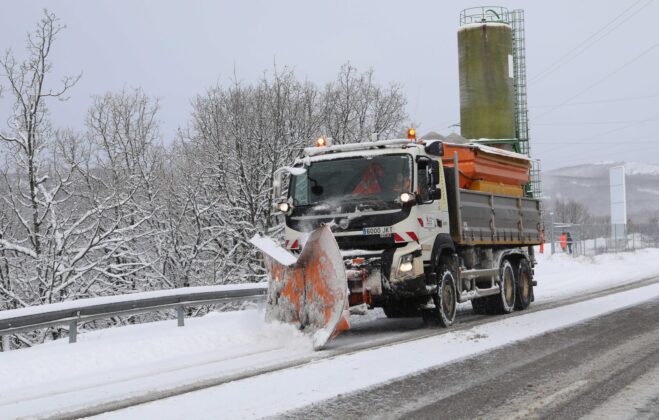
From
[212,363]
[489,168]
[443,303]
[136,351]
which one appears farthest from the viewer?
[489,168]

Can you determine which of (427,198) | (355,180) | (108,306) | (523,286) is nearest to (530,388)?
(427,198)

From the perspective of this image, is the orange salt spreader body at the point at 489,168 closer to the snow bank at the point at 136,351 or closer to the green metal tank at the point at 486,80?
the snow bank at the point at 136,351

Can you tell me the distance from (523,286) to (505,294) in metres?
1.06

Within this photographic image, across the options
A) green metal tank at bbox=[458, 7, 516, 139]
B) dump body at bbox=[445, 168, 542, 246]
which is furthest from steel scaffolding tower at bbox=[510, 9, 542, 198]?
dump body at bbox=[445, 168, 542, 246]

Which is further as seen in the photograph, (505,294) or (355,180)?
(505,294)

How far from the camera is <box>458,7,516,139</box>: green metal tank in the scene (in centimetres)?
2911

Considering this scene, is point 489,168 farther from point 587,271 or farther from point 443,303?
point 587,271

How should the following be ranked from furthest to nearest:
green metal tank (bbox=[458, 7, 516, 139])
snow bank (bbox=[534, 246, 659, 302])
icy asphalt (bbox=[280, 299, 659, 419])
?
green metal tank (bbox=[458, 7, 516, 139])
snow bank (bbox=[534, 246, 659, 302])
icy asphalt (bbox=[280, 299, 659, 419])

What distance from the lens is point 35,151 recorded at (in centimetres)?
1572

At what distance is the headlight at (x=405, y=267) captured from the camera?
32.5ft

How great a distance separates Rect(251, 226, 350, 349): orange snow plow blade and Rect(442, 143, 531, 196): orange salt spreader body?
3.31 metres

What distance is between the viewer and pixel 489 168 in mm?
12984

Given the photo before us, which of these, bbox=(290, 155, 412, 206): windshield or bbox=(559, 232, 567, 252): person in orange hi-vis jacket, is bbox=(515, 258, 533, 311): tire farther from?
bbox=(559, 232, 567, 252): person in orange hi-vis jacket

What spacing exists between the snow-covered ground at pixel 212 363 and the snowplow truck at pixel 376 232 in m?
0.68
